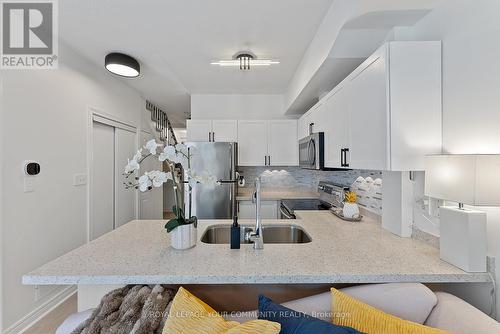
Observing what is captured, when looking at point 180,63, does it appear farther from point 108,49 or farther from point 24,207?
point 24,207

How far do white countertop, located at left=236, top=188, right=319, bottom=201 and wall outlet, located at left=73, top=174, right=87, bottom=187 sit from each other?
191 centimetres

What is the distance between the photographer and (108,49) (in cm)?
252

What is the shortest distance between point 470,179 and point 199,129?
3332 millimetres

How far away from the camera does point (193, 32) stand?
213 centimetres

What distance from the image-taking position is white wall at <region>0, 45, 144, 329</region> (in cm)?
189

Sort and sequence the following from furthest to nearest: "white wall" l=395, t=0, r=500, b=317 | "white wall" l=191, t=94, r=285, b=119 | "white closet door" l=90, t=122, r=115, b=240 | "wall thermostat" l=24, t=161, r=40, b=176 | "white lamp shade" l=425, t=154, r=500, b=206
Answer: "white wall" l=191, t=94, r=285, b=119 < "white closet door" l=90, t=122, r=115, b=240 < "wall thermostat" l=24, t=161, r=40, b=176 < "white wall" l=395, t=0, r=500, b=317 < "white lamp shade" l=425, t=154, r=500, b=206

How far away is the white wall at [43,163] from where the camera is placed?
1.89m

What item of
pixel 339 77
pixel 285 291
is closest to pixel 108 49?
pixel 339 77

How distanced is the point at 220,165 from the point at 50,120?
1868mm

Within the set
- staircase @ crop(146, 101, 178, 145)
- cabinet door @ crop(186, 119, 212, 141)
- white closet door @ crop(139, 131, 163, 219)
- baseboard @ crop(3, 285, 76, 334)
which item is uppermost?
staircase @ crop(146, 101, 178, 145)

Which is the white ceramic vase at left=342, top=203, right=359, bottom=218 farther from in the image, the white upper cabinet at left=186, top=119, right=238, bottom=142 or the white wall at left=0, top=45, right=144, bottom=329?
the white wall at left=0, top=45, right=144, bottom=329

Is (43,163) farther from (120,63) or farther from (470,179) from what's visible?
(470,179)

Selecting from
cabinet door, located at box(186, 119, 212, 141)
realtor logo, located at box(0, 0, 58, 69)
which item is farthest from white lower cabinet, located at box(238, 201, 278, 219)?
realtor logo, located at box(0, 0, 58, 69)

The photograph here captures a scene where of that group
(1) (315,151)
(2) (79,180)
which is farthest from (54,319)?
(1) (315,151)
